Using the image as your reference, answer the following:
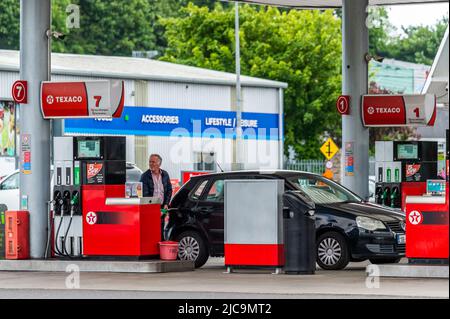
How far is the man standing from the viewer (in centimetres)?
2211

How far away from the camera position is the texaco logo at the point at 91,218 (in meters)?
20.1

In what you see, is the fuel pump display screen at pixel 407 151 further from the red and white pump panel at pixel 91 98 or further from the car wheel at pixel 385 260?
the red and white pump panel at pixel 91 98

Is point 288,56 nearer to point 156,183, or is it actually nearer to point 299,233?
point 156,183

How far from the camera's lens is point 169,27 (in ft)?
223

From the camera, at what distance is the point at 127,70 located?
1887 inches

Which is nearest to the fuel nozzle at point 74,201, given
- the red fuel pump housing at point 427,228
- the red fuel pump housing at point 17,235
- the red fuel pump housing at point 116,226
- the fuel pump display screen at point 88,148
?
the red fuel pump housing at point 116,226

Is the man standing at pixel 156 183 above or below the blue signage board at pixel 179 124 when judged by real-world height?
below

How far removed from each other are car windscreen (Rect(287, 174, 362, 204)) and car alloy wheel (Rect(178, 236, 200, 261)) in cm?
190

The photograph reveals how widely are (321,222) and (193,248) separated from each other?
2313mm

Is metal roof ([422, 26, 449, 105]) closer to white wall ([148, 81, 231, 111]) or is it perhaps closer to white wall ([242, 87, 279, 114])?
white wall ([148, 81, 231, 111])

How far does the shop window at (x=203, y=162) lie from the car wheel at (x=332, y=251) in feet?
88.8
